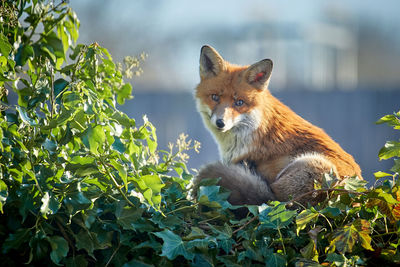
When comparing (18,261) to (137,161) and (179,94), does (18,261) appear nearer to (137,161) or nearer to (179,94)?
(137,161)

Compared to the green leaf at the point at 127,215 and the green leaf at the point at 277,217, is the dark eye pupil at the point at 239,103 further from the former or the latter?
the green leaf at the point at 127,215

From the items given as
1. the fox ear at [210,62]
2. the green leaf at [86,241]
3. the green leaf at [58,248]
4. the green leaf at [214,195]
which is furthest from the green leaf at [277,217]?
the fox ear at [210,62]

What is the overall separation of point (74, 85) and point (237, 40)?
11.8 metres

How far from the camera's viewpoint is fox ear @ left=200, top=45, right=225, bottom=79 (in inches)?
141

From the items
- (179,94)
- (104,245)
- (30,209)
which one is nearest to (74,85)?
(30,209)

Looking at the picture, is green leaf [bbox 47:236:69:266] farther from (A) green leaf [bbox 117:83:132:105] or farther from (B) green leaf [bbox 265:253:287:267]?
(A) green leaf [bbox 117:83:132:105]

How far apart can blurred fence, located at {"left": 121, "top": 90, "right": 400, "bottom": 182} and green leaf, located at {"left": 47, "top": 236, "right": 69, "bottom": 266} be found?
6.96m

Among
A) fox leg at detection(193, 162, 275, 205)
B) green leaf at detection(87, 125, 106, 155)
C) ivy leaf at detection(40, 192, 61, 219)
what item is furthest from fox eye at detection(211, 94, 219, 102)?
ivy leaf at detection(40, 192, 61, 219)

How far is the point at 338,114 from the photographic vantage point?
8.92m

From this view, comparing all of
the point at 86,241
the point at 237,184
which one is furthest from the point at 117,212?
the point at 237,184

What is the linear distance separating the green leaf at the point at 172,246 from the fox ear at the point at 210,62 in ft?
6.68

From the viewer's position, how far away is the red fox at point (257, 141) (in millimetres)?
2584

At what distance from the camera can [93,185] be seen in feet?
6.60

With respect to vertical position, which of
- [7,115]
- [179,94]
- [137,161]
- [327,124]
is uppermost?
[7,115]
